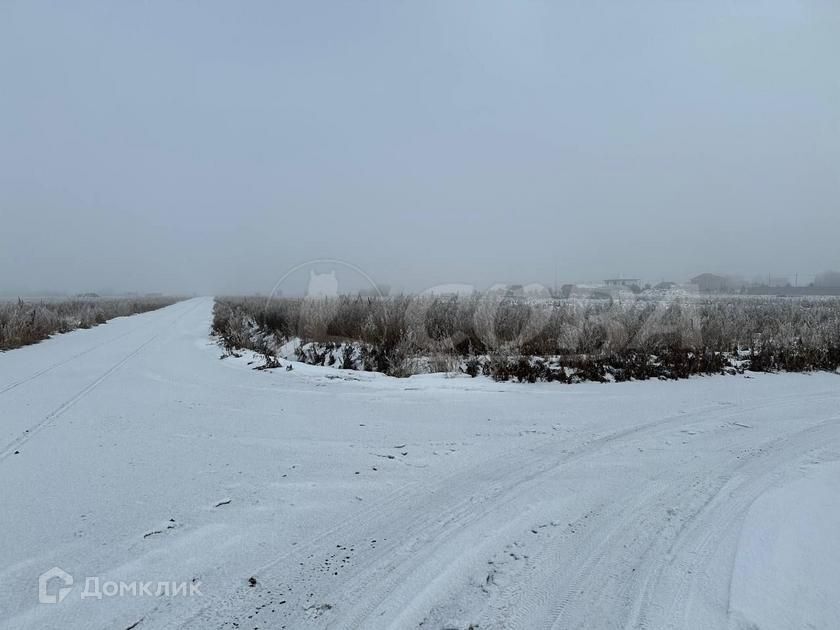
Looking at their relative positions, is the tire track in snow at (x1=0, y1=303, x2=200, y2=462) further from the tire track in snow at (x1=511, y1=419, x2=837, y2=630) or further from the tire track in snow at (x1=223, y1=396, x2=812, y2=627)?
the tire track in snow at (x1=511, y1=419, x2=837, y2=630)

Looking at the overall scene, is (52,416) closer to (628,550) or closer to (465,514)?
(465,514)

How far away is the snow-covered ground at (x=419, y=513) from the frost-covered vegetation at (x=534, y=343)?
1.85m

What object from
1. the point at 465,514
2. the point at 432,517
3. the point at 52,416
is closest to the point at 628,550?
the point at 465,514

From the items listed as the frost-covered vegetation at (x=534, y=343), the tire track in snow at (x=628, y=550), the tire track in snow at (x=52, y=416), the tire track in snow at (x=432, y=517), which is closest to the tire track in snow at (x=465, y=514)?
the tire track in snow at (x=432, y=517)

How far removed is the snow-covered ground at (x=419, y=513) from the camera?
1558 millimetres

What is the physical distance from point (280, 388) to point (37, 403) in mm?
2488

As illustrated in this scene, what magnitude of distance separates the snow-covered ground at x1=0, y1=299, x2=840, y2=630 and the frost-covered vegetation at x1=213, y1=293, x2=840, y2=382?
6.07 feet

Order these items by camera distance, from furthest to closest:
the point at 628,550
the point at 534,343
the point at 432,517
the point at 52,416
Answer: the point at 534,343 < the point at 52,416 < the point at 432,517 < the point at 628,550

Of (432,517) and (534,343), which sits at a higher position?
(534,343)

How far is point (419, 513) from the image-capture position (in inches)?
89.3

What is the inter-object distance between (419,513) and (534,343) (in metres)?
6.21

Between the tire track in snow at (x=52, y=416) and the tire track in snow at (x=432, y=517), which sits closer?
the tire track in snow at (x=432, y=517)

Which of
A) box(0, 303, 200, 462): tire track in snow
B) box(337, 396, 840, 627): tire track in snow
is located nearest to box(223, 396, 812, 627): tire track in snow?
box(337, 396, 840, 627): tire track in snow

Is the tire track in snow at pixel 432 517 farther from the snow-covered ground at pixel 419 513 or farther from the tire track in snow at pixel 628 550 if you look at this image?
the tire track in snow at pixel 628 550
